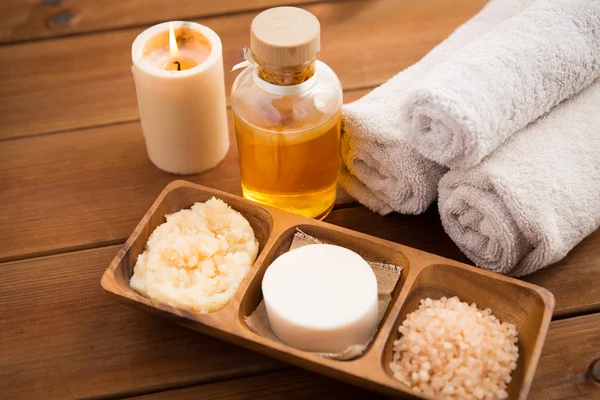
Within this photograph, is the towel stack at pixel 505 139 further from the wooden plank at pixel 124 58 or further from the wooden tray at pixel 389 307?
the wooden plank at pixel 124 58

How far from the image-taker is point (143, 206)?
825mm

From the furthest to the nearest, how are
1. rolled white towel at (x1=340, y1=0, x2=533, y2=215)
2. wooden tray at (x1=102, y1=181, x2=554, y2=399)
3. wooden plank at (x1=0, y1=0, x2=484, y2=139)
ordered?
wooden plank at (x1=0, y1=0, x2=484, y2=139), rolled white towel at (x1=340, y1=0, x2=533, y2=215), wooden tray at (x1=102, y1=181, x2=554, y2=399)

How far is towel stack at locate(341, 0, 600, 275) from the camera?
658 millimetres

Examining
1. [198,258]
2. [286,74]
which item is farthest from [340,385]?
[286,74]

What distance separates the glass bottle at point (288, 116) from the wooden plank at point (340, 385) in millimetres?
191

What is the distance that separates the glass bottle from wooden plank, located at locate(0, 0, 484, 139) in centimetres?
22

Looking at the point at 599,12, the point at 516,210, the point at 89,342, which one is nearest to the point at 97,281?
the point at 89,342

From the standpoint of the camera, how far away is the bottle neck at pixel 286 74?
666 mm

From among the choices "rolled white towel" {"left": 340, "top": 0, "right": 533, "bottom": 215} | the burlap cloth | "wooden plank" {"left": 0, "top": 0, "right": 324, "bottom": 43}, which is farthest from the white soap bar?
"wooden plank" {"left": 0, "top": 0, "right": 324, "bottom": 43}

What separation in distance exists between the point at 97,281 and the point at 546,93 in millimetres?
485

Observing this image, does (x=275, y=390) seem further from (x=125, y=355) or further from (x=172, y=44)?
(x=172, y=44)

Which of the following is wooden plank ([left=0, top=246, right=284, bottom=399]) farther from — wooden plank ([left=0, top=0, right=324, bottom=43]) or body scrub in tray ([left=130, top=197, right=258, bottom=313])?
wooden plank ([left=0, top=0, right=324, bottom=43])

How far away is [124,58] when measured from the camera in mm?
979

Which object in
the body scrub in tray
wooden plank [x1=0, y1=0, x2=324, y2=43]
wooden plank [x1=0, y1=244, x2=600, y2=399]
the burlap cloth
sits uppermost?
wooden plank [x1=0, y1=0, x2=324, y2=43]
